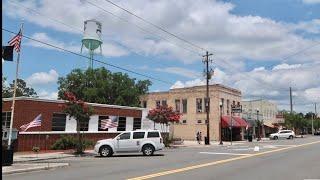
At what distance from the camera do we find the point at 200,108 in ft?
236

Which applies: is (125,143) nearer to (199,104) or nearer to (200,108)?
(200,108)

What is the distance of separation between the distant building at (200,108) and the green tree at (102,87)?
20.5 ft

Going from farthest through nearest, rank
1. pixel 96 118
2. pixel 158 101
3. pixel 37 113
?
1. pixel 158 101
2. pixel 96 118
3. pixel 37 113

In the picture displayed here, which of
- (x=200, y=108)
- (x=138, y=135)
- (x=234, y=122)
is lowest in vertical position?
(x=138, y=135)

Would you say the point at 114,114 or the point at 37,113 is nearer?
the point at 37,113

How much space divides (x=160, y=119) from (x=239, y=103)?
111 feet

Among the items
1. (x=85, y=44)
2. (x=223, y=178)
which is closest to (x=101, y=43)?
(x=85, y=44)

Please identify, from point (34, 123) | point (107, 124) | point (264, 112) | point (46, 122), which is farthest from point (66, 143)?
point (264, 112)

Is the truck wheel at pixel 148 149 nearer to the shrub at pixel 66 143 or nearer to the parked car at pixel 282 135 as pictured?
the shrub at pixel 66 143

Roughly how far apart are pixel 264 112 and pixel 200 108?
1334 inches

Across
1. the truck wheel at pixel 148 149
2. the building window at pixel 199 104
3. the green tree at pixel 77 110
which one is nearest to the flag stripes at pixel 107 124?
the green tree at pixel 77 110

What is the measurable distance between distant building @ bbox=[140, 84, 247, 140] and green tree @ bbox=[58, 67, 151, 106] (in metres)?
6.26

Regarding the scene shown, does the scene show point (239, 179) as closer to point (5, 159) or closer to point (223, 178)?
point (223, 178)

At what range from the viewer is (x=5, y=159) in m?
22.3
